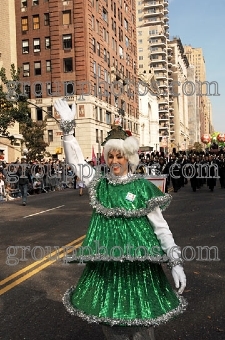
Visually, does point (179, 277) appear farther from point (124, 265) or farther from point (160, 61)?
point (160, 61)

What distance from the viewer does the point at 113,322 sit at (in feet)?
9.69

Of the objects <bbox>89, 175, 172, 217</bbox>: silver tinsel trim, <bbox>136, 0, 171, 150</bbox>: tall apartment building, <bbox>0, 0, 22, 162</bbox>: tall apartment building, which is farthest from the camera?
<bbox>136, 0, 171, 150</bbox>: tall apartment building

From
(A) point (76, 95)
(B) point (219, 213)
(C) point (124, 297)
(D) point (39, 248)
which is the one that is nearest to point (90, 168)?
(C) point (124, 297)

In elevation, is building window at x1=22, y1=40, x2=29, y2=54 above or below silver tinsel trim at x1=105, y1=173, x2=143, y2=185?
above

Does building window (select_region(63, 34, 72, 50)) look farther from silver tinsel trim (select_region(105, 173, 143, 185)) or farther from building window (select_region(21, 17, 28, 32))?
silver tinsel trim (select_region(105, 173, 143, 185))

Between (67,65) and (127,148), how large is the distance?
45.3 m

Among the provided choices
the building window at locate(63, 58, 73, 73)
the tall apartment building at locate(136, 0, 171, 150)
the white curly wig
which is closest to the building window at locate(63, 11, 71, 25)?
the building window at locate(63, 58, 73, 73)

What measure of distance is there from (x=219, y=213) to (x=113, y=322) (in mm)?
10598

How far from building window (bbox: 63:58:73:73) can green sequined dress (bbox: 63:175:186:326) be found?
147 feet

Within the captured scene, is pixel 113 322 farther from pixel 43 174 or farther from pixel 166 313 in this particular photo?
pixel 43 174

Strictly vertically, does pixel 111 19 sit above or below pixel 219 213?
above

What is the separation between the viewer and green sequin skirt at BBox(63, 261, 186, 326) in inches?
117

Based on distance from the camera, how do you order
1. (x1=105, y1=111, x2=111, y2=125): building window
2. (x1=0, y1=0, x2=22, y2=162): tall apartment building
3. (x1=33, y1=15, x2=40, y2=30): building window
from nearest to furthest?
(x1=0, y1=0, x2=22, y2=162): tall apartment building, (x1=33, y1=15, x2=40, y2=30): building window, (x1=105, y1=111, x2=111, y2=125): building window

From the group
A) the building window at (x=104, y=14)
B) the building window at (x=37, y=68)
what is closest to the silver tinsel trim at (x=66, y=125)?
the building window at (x=37, y=68)
